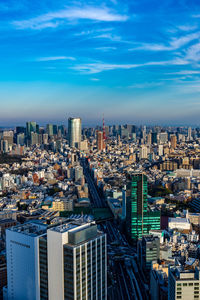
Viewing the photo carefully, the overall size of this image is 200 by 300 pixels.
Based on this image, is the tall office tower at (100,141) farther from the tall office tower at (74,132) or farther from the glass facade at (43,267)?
the glass facade at (43,267)

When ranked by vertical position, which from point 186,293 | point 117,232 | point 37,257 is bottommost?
point 117,232

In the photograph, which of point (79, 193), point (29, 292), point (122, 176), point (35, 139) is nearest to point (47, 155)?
point (35, 139)

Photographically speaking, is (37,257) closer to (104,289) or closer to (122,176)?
(104,289)

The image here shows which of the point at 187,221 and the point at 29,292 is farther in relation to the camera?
the point at 187,221

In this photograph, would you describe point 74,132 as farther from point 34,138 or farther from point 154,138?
point 154,138

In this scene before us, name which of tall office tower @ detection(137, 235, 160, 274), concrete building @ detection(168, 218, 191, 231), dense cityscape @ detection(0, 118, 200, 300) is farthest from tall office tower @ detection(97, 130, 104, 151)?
tall office tower @ detection(137, 235, 160, 274)

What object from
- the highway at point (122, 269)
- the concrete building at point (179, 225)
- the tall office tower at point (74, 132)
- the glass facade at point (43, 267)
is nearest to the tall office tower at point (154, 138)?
the tall office tower at point (74, 132)

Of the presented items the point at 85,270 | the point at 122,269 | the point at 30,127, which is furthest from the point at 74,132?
the point at 85,270

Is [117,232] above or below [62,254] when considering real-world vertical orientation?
below

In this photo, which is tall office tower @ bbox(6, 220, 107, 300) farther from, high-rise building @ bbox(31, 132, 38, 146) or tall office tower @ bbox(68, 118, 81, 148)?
high-rise building @ bbox(31, 132, 38, 146)
